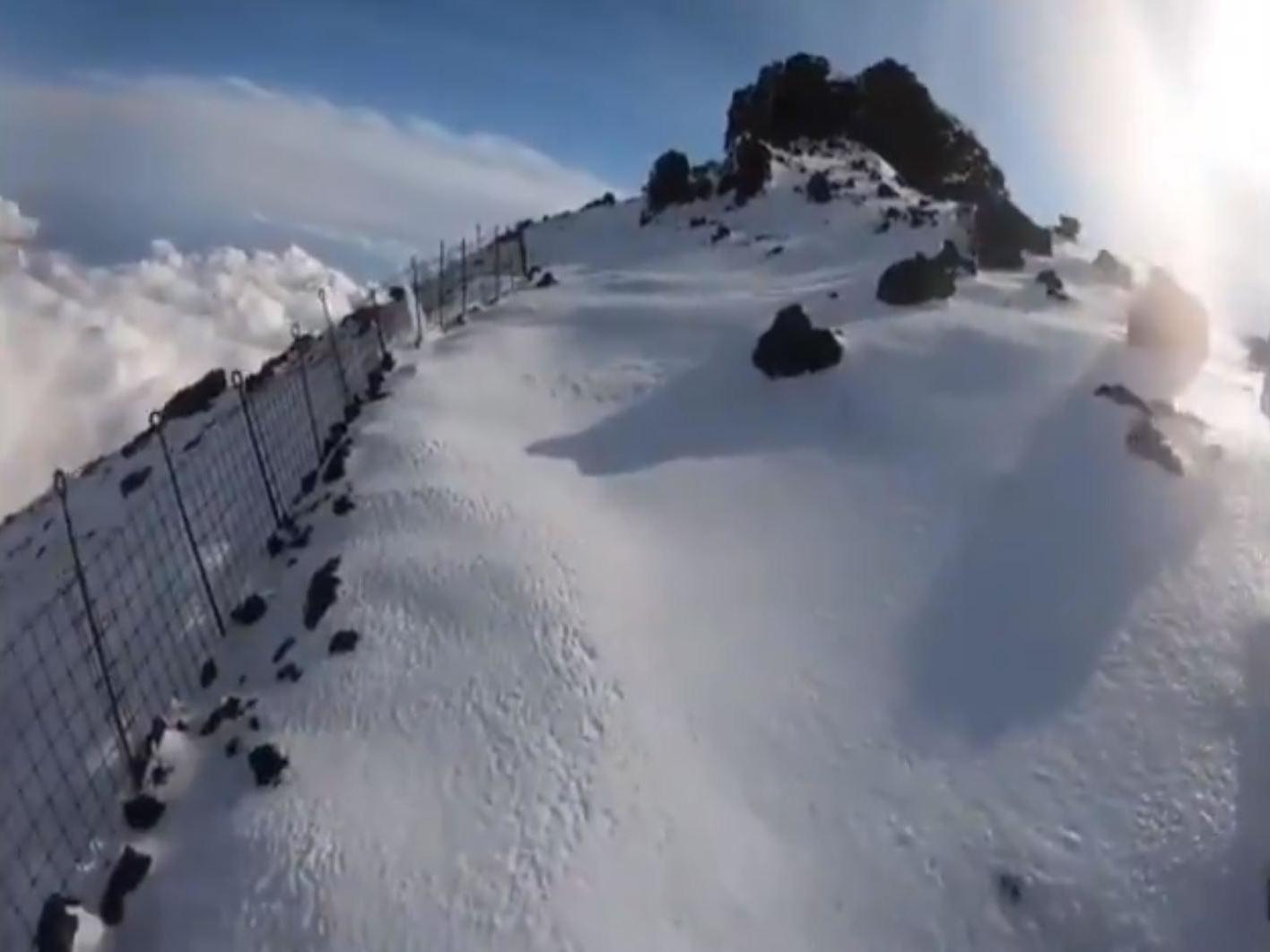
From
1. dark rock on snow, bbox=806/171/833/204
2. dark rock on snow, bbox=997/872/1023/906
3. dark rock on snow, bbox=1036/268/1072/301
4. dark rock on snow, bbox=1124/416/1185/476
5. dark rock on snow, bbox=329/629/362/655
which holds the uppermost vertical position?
dark rock on snow, bbox=806/171/833/204

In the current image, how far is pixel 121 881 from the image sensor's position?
45.2 feet

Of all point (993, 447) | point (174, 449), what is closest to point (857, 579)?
point (993, 447)

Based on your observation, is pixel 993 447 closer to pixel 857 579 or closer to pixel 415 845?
pixel 857 579

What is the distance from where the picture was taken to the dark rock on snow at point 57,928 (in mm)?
12969

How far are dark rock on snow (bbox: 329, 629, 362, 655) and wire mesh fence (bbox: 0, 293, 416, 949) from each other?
2450 mm

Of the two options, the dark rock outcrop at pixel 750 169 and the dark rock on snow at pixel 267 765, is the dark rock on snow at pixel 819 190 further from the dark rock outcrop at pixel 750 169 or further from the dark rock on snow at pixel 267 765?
the dark rock on snow at pixel 267 765

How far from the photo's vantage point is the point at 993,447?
2255 cm

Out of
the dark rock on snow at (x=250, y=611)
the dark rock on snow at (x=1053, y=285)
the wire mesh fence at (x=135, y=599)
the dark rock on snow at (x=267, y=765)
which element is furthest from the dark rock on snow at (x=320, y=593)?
the dark rock on snow at (x=1053, y=285)

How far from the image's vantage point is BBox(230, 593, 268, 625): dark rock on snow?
60.3 ft

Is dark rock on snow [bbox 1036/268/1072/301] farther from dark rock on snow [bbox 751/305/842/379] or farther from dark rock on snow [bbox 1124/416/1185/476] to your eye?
dark rock on snow [bbox 1124/416/1185/476]

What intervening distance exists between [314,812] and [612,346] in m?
15.7

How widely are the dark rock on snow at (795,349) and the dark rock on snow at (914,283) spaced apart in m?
3.39

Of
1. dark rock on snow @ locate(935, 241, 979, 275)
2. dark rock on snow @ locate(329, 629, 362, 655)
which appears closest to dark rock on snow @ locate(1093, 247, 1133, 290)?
dark rock on snow @ locate(935, 241, 979, 275)

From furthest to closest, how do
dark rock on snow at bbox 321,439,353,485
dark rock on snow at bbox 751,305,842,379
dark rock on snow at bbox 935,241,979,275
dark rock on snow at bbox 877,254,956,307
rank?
dark rock on snow at bbox 935,241,979,275 → dark rock on snow at bbox 877,254,956,307 → dark rock on snow at bbox 751,305,842,379 → dark rock on snow at bbox 321,439,353,485
